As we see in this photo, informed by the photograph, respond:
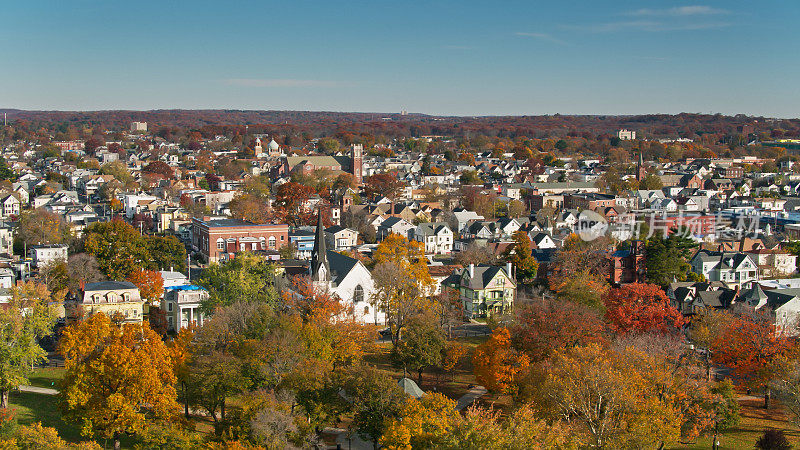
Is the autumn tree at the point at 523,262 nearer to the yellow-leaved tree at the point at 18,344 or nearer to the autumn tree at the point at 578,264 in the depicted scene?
the autumn tree at the point at 578,264

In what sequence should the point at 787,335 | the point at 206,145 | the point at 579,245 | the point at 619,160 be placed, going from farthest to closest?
the point at 206,145 < the point at 619,160 < the point at 579,245 < the point at 787,335

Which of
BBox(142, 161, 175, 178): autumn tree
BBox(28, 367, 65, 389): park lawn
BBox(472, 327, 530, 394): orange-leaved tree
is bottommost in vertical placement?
BBox(28, 367, 65, 389): park lawn

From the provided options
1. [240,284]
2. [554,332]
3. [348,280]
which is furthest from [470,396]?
[240,284]

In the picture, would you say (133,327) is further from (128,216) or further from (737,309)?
(128,216)

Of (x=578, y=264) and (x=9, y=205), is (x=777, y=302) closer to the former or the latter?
(x=578, y=264)

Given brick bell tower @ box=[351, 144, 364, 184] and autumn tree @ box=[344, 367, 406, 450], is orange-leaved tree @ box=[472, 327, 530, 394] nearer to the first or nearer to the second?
autumn tree @ box=[344, 367, 406, 450]

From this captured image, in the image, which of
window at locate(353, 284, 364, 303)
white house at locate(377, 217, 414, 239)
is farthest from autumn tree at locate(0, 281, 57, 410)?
white house at locate(377, 217, 414, 239)

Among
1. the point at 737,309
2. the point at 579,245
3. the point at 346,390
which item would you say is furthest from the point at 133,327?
the point at 579,245
